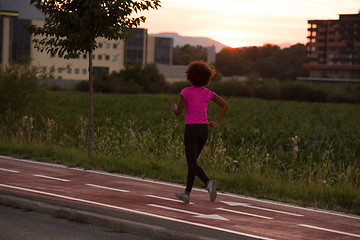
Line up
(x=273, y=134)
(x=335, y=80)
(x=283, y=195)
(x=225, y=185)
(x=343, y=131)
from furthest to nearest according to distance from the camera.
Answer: (x=335, y=80), (x=343, y=131), (x=273, y=134), (x=225, y=185), (x=283, y=195)

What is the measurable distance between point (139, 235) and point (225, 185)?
11.9 ft

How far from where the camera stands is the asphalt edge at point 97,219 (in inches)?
225

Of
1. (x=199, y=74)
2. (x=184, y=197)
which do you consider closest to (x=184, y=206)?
(x=184, y=197)

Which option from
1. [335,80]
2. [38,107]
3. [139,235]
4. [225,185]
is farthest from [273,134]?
[335,80]

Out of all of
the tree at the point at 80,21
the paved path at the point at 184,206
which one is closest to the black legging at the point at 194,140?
the paved path at the point at 184,206

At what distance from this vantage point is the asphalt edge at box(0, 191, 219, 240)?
5719 millimetres

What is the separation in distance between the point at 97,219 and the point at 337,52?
153464mm

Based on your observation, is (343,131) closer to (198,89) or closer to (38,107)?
(38,107)

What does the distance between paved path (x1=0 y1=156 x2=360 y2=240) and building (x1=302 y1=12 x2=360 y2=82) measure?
144003 millimetres

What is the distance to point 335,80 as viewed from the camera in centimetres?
14888

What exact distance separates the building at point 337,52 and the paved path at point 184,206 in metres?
144

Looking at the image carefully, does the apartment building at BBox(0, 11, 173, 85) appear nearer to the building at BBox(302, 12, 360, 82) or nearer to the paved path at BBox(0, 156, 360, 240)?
the building at BBox(302, 12, 360, 82)

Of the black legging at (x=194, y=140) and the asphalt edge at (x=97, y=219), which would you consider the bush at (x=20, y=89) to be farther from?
the black legging at (x=194, y=140)

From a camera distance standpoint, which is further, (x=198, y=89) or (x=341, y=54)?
(x=341, y=54)
